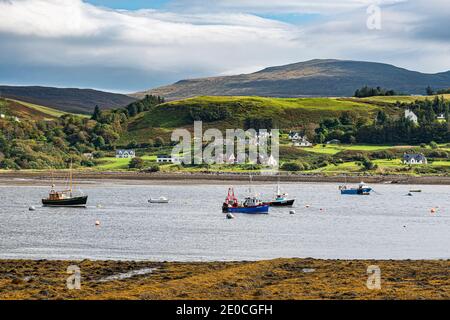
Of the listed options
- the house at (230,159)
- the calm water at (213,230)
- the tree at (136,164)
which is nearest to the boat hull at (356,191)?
the calm water at (213,230)

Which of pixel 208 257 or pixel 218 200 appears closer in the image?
pixel 208 257

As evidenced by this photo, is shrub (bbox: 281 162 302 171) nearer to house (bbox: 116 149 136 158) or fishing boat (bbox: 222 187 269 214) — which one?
house (bbox: 116 149 136 158)

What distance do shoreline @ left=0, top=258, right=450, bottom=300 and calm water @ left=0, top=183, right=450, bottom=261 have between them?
363 inches

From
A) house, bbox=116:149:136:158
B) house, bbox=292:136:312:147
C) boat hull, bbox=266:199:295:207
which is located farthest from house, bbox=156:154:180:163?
boat hull, bbox=266:199:295:207

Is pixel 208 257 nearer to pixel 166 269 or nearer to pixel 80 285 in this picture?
pixel 166 269

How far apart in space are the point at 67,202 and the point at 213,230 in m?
29.8

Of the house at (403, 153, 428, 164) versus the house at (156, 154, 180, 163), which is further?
the house at (156, 154, 180, 163)

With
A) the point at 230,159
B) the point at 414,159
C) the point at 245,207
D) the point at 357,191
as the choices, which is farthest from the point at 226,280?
the point at 230,159

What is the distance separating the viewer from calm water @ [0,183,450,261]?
49.2 meters

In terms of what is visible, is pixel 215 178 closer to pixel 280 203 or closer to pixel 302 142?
pixel 302 142

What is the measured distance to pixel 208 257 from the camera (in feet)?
151
